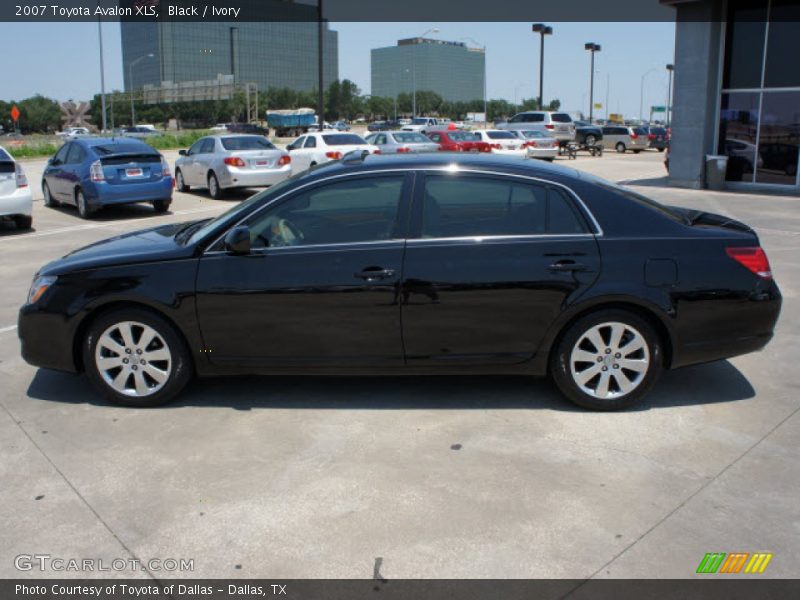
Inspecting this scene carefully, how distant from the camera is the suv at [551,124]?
3707 centimetres

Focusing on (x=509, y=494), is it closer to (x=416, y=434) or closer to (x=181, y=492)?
(x=416, y=434)

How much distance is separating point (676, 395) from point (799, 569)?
2.07 meters

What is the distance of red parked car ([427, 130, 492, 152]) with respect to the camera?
27.2 metres

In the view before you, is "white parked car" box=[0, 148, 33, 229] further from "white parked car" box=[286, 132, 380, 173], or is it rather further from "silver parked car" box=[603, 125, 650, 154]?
"silver parked car" box=[603, 125, 650, 154]

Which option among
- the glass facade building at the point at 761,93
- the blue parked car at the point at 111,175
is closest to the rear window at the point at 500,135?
the glass facade building at the point at 761,93

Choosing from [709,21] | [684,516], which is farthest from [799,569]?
[709,21]

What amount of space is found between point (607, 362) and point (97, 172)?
40.1ft

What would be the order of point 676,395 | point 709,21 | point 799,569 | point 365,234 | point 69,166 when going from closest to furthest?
point 799,569, point 365,234, point 676,395, point 69,166, point 709,21

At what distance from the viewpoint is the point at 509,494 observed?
387cm

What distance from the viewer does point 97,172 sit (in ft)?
47.4

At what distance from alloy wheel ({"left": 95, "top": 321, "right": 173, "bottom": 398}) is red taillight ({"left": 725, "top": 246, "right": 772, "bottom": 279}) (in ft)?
12.1

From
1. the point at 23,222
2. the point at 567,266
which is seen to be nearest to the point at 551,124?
the point at 23,222

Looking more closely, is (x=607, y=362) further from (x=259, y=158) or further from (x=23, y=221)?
(x=259, y=158)

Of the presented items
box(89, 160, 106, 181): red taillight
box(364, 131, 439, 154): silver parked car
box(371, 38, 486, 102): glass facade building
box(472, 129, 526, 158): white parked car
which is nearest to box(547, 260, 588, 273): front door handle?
box(89, 160, 106, 181): red taillight
